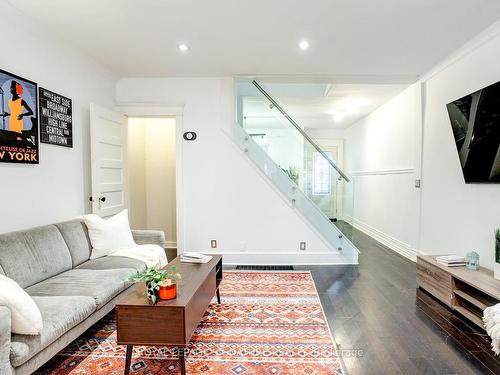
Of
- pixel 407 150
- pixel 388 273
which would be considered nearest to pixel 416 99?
pixel 407 150

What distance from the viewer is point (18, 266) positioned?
7.22 ft

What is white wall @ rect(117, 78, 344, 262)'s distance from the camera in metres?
4.32

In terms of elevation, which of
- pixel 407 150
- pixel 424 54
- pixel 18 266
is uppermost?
pixel 424 54

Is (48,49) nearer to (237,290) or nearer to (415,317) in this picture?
(237,290)

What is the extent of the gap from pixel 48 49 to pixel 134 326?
2904 mm

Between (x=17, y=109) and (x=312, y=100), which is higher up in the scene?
(x=312, y=100)

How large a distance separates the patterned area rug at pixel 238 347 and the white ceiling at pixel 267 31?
2713mm

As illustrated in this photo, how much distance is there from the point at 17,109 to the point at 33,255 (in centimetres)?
129

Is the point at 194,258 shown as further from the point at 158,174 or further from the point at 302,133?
the point at 158,174

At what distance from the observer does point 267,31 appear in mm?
2939

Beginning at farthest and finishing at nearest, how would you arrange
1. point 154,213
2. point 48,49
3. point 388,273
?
1. point 154,213
2. point 388,273
3. point 48,49

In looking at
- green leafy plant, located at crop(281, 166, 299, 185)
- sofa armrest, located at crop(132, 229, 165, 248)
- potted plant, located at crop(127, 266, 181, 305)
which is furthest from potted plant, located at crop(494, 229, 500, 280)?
sofa armrest, located at crop(132, 229, 165, 248)

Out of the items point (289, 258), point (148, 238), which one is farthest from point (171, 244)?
point (289, 258)

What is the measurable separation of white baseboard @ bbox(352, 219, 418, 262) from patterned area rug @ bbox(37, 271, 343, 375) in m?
2.24
